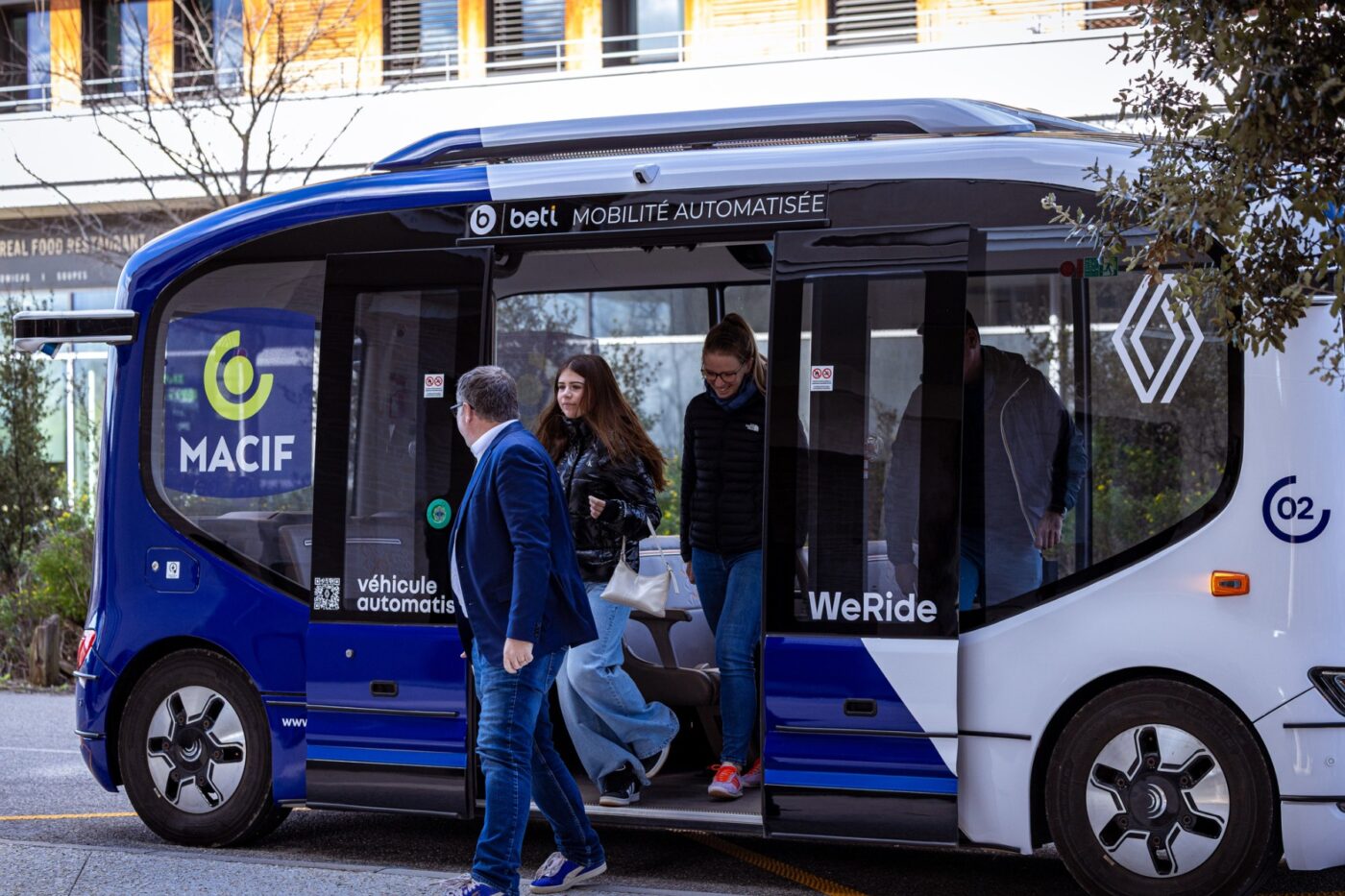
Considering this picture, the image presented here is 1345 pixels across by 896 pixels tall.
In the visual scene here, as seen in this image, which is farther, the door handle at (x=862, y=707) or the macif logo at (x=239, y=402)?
the macif logo at (x=239, y=402)

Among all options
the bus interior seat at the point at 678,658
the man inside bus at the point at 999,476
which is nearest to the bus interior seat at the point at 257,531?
the bus interior seat at the point at 678,658

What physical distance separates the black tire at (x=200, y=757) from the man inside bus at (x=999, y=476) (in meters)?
2.91

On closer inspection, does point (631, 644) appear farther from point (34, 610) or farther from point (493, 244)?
point (34, 610)

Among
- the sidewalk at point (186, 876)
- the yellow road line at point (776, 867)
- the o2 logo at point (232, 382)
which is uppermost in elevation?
the o2 logo at point (232, 382)

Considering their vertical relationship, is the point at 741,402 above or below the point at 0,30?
below

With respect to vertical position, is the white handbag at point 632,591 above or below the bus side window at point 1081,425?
below

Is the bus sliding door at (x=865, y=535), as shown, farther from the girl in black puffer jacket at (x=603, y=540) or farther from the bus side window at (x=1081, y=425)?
the girl in black puffer jacket at (x=603, y=540)

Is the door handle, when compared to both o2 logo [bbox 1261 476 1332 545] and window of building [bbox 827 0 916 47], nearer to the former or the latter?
o2 logo [bbox 1261 476 1332 545]

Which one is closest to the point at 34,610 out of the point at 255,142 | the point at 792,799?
the point at 255,142

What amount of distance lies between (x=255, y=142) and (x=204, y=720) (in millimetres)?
13302

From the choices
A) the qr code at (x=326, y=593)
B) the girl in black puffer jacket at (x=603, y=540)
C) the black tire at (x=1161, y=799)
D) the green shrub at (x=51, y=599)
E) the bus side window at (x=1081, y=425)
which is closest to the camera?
the black tire at (x=1161, y=799)

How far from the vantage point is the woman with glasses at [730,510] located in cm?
714

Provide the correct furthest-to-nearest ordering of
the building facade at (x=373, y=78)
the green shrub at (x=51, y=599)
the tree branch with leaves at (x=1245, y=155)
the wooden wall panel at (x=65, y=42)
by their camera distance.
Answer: the wooden wall panel at (x=65, y=42) < the building facade at (x=373, y=78) < the green shrub at (x=51, y=599) < the tree branch with leaves at (x=1245, y=155)

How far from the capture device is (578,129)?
7.43 meters
